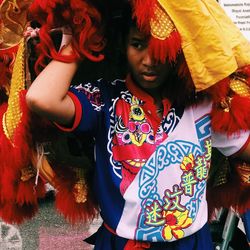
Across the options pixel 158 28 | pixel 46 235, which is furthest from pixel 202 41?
pixel 46 235

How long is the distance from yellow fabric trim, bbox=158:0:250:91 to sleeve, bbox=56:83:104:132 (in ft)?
0.96

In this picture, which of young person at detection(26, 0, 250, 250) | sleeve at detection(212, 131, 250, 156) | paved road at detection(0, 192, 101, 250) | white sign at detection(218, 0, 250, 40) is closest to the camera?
young person at detection(26, 0, 250, 250)

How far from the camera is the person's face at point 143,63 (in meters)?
1.67

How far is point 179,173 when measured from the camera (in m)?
1.73

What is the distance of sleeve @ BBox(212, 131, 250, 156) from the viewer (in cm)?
182

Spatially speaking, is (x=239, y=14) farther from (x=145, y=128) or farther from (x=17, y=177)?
(x=17, y=177)

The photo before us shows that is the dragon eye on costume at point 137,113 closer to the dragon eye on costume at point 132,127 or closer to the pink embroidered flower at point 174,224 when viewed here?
the dragon eye on costume at point 132,127

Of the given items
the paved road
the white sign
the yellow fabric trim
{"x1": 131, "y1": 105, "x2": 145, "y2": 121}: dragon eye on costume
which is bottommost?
the paved road

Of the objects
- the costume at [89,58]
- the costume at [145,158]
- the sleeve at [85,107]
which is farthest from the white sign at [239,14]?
the sleeve at [85,107]

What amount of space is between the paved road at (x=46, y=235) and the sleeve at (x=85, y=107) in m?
1.85

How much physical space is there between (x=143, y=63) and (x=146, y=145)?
0.24 meters

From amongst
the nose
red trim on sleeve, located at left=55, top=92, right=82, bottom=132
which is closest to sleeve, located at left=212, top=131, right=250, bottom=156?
the nose

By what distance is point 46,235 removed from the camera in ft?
12.5

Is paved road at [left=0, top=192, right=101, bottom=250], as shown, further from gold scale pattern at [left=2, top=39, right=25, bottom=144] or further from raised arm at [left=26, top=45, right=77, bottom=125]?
raised arm at [left=26, top=45, right=77, bottom=125]
